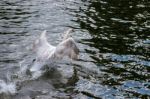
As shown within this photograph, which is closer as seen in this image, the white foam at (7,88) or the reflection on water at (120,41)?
the white foam at (7,88)

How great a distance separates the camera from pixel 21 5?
2195 cm

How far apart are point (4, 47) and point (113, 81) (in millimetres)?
4646

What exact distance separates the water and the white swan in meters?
0.37

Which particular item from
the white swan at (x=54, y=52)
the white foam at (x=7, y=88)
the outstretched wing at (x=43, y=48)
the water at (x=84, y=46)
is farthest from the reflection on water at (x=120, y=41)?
the white foam at (x=7, y=88)

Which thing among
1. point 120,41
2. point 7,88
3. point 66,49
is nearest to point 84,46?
point 120,41

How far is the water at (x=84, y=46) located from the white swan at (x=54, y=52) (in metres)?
0.37

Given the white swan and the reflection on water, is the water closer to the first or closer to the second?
the reflection on water

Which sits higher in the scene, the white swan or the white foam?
→ the white swan

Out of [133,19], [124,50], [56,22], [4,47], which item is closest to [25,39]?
[4,47]

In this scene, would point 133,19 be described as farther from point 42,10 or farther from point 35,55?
point 35,55

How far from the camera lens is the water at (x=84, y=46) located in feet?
44.9

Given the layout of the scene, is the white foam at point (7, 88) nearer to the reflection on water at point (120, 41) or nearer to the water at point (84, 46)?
the water at point (84, 46)

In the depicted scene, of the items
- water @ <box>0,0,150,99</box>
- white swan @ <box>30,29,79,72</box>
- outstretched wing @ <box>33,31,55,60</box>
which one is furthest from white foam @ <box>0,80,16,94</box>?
outstretched wing @ <box>33,31,55,60</box>

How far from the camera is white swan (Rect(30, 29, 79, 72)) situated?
48.0 ft
